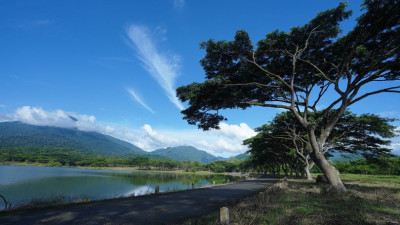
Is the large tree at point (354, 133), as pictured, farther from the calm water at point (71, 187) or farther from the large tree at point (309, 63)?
the calm water at point (71, 187)

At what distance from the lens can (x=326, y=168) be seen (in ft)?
39.1

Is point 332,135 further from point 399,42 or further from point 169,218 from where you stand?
point 169,218

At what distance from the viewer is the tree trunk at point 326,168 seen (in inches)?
450

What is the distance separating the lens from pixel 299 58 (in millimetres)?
12805

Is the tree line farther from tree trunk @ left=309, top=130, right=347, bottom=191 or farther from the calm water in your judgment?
tree trunk @ left=309, top=130, right=347, bottom=191

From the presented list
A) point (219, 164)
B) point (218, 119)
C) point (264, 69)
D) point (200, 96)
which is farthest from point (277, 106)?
point (219, 164)

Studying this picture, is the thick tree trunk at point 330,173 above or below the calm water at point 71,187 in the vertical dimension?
above

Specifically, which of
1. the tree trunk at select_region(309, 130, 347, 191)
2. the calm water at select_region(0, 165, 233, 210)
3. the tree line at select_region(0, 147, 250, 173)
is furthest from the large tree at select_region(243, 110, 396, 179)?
the tree line at select_region(0, 147, 250, 173)

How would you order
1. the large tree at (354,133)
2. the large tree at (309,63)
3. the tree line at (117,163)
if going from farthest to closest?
the tree line at (117,163)
the large tree at (354,133)
the large tree at (309,63)

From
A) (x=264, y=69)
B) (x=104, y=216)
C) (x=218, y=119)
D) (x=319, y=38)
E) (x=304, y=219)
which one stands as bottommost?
(x=104, y=216)

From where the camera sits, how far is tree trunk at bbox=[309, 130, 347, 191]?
11422 mm

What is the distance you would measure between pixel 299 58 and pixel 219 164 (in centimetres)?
12988

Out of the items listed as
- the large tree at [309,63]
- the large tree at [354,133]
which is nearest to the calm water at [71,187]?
the large tree at [309,63]

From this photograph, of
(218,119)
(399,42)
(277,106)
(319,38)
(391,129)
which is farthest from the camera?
(391,129)
